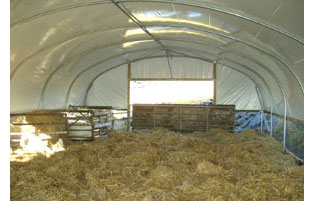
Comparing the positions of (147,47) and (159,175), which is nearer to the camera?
(159,175)

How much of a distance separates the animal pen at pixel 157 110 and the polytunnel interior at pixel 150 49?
0.12 ft

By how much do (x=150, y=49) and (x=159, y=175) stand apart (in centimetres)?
847

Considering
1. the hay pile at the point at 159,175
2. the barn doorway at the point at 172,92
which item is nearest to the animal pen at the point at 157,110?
the hay pile at the point at 159,175

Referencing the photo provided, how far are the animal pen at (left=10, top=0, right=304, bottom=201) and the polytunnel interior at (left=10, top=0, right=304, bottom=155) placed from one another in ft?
0.12

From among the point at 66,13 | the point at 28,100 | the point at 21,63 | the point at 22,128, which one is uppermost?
the point at 66,13

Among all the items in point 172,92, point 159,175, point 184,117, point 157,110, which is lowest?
point 159,175

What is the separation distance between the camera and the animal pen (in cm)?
441

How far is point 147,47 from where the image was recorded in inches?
472

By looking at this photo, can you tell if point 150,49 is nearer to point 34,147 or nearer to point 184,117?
point 184,117

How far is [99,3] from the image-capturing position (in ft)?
18.2

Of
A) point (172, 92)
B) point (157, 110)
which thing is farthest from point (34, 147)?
point (172, 92)

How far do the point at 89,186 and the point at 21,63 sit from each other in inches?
200

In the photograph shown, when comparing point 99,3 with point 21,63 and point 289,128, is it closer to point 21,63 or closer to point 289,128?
point 21,63
